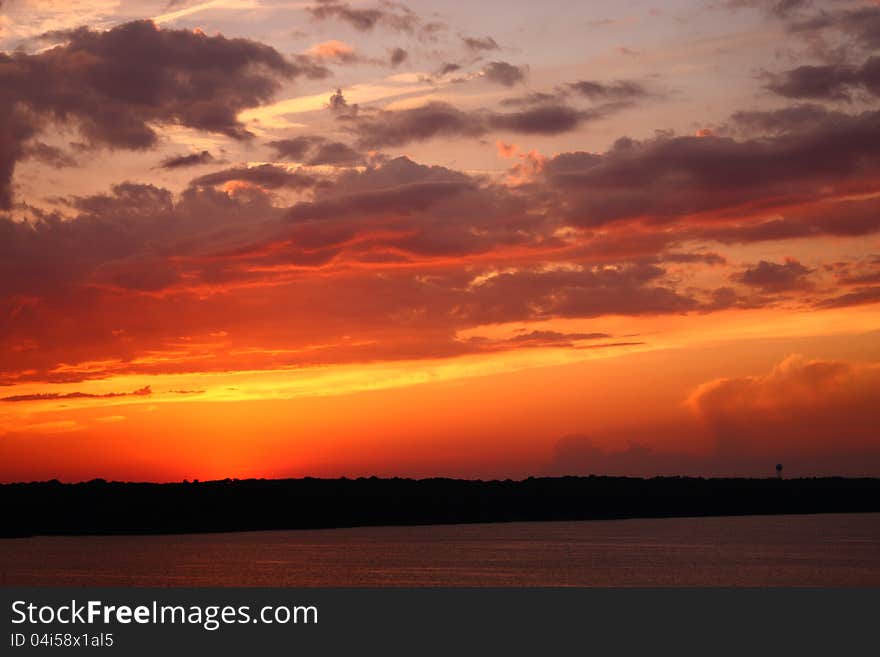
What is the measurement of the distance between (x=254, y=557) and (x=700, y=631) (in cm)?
10813

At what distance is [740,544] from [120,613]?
15282 cm

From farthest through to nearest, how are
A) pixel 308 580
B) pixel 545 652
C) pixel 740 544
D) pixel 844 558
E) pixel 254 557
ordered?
pixel 740 544 < pixel 254 557 < pixel 844 558 < pixel 308 580 < pixel 545 652

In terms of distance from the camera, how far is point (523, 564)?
14300cm

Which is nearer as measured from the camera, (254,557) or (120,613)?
(120,613)

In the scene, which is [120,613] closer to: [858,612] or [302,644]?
[302,644]

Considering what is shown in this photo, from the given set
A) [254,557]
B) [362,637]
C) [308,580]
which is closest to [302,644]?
[362,637]

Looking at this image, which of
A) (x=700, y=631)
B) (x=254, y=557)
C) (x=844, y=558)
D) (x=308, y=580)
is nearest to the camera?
(x=700, y=631)

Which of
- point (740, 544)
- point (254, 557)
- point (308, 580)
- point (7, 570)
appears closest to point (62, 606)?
point (308, 580)

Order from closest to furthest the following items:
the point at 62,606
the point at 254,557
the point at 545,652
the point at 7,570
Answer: the point at 545,652
the point at 62,606
the point at 7,570
the point at 254,557

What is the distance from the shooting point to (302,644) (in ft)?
181

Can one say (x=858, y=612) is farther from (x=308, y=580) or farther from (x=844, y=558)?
(x=844, y=558)

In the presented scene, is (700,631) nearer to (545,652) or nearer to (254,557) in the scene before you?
(545,652)

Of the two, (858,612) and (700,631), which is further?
(700,631)

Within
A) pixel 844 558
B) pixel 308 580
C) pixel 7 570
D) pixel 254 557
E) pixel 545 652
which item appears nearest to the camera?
pixel 545 652
